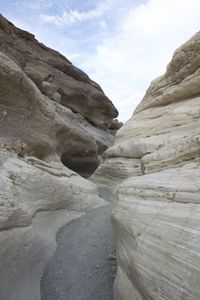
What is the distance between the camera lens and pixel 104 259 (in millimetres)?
5855

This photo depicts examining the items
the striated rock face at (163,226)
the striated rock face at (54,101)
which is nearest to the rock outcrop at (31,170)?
the striated rock face at (54,101)

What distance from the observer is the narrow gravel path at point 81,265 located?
482 centimetres

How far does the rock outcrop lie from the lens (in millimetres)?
4727

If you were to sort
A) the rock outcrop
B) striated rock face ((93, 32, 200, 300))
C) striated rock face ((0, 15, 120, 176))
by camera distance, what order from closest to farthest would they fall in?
striated rock face ((93, 32, 200, 300)) < the rock outcrop < striated rock face ((0, 15, 120, 176))

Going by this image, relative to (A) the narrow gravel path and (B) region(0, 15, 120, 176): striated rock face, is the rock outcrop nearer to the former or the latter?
(B) region(0, 15, 120, 176): striated rock face

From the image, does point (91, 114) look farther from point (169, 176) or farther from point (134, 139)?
point (169, 176)

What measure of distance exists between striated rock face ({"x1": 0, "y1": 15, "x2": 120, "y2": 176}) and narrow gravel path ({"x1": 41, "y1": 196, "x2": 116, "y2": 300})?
4.02 m

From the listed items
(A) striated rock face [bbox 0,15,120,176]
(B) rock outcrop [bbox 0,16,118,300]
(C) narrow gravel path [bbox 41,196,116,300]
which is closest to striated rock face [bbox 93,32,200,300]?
(C) narrow gravel path [bbox 41,196,116,300]

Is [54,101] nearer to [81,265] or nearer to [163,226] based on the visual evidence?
[81,265]

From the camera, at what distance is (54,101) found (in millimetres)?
16203

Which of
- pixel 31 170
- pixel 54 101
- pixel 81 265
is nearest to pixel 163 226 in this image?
pixel 81 265

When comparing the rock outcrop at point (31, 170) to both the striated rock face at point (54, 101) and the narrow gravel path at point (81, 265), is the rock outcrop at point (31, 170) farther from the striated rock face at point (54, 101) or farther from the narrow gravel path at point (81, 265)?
the narrow gravel path at point (81, 265)

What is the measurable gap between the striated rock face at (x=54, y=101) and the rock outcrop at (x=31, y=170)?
0.13 ft

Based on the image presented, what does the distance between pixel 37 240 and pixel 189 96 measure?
7.44 m
